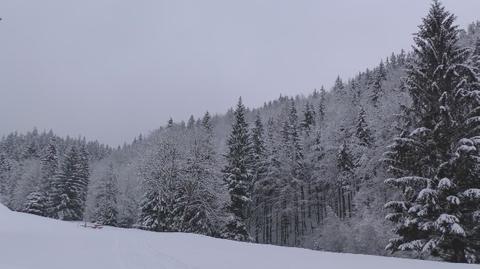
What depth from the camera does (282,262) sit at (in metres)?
12.6

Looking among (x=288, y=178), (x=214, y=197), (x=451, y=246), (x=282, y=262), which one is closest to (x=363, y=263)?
(x=282, y=262)

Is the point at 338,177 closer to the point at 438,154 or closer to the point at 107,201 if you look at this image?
the point at 438,154

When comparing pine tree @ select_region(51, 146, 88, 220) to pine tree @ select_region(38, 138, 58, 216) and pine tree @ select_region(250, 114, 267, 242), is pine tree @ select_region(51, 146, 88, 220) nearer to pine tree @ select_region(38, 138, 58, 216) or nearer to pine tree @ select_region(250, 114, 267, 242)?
pine tree @ select_region(38, 138, 58, 216)

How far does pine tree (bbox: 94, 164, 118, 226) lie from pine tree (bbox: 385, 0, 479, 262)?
52.7m

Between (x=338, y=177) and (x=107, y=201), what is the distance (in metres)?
37.9

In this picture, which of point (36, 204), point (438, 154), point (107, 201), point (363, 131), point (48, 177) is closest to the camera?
point (438, 154)

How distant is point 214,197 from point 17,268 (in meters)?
33.0

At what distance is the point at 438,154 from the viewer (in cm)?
1627

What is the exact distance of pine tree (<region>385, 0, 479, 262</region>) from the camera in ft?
49.9

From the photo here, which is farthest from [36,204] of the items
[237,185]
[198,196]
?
[237,185]

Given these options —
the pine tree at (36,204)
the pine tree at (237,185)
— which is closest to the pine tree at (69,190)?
the pine tree at (36,204)

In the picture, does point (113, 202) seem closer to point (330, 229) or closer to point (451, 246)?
point (330, 229)

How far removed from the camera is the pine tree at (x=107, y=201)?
203 feet

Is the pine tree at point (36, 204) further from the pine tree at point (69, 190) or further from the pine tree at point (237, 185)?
the pine tree at point (237, 185)
